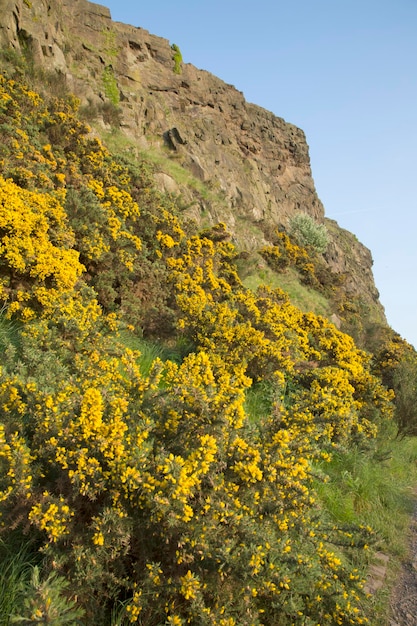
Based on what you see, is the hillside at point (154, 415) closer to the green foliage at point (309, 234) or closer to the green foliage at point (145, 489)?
the green foliage at point (145, 489)

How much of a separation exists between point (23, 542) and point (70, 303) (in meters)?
2.80

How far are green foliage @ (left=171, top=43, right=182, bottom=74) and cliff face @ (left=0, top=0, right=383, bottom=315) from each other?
0.33 meters

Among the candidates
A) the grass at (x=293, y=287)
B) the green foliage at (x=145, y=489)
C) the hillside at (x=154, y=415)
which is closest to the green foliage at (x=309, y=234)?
the grass at (x=293, y=287)

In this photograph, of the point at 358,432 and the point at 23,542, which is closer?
the point at 23,542

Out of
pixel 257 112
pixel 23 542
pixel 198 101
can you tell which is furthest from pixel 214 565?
pixel 257 112

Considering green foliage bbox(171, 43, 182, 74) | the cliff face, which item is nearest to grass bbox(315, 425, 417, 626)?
the cliff face

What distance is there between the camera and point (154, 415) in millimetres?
2812

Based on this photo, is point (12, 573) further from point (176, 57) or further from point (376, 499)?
point (176, 57)

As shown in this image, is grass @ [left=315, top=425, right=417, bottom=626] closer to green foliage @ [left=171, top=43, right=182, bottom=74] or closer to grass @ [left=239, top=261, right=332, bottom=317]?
grass @ [left=239, top=261, right=332, bottom=317]

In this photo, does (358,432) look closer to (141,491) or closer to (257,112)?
(141,491)

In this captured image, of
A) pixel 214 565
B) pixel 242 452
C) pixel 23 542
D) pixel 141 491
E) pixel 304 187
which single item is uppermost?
pixel 304 187

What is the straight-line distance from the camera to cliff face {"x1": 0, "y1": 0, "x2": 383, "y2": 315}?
1377 centimetres

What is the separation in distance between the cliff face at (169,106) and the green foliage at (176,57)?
328 millimetres

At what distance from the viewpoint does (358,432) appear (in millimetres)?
5723
